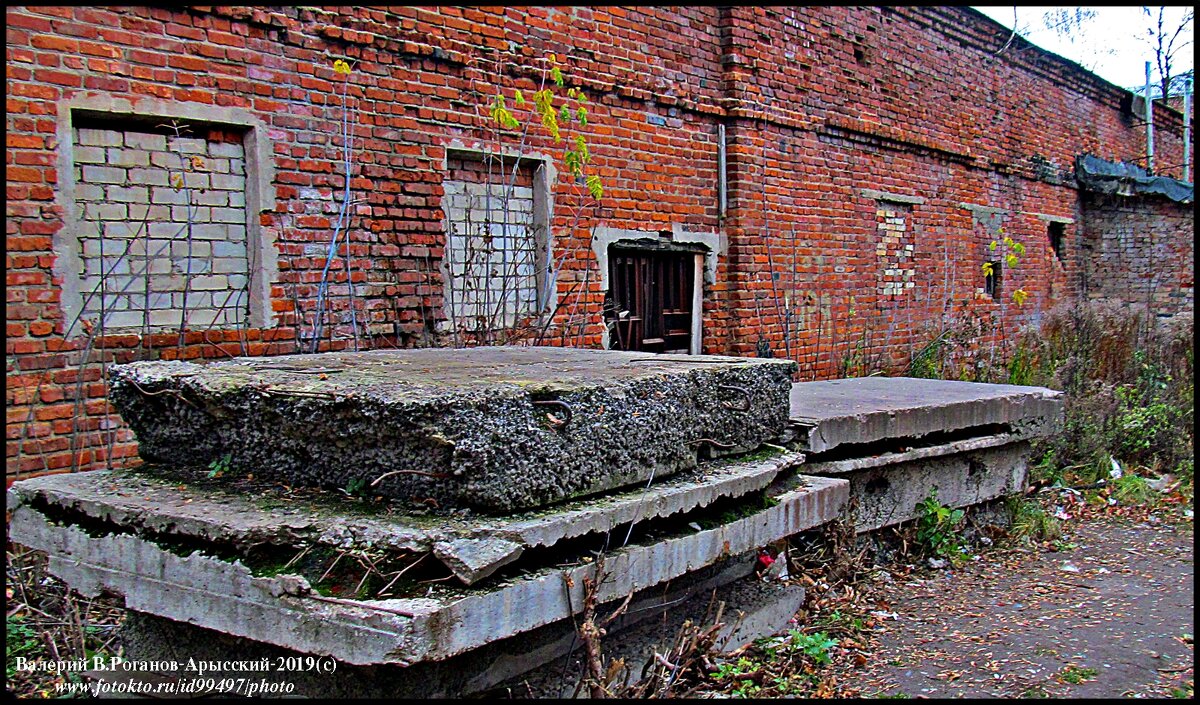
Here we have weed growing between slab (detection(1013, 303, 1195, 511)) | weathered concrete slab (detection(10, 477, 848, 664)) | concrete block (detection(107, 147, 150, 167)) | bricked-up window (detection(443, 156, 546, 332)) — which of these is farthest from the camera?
weed growing between slab (detection(1013, 303, 1195, 511))

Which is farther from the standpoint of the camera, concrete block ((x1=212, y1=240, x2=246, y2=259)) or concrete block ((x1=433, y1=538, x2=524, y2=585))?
concrete block ((x1=212, y1=240, x2=246, y2=259))

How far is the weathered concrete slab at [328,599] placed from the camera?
7.55 ft

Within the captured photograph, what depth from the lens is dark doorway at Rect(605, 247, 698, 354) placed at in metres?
7.36

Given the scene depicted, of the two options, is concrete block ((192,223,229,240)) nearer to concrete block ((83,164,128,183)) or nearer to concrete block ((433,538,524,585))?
concrete block ((83,164,128,183))

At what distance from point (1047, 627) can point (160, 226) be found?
16.3 ft

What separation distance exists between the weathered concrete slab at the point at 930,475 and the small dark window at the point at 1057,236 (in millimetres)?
9458

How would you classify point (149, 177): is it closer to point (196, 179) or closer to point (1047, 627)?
point (196, 179)

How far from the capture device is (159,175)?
488cm

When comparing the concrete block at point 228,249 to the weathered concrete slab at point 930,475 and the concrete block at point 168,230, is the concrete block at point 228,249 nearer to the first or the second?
the concrete block at point 168,230

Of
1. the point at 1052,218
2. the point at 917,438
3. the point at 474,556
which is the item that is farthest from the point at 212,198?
the point at 1052,218

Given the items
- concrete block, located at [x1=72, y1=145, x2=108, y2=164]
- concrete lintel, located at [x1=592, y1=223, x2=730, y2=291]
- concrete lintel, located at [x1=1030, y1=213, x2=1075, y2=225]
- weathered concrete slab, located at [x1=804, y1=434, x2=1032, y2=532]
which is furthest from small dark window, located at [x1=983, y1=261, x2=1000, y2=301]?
concrete block, located at [x1=72, y1=145, x2=108, y2=164]

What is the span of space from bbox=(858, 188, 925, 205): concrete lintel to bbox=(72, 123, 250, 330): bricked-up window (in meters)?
6.79

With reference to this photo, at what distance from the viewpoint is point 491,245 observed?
641 centimetres

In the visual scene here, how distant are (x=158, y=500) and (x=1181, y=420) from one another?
28.0 ft
